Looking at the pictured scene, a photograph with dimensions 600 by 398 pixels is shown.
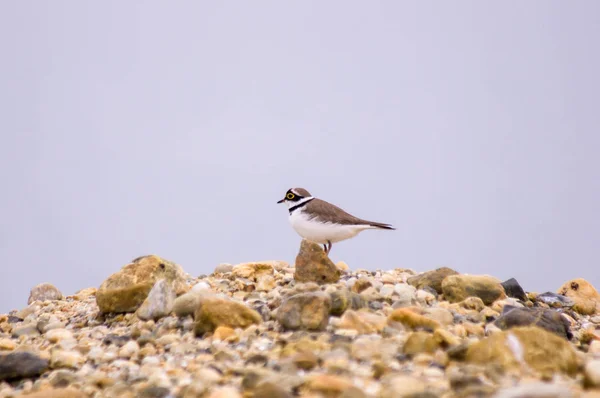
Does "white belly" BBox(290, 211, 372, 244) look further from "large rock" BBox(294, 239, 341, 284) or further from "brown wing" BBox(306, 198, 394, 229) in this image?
"large rock" BBox(294, 239, 341, 284)

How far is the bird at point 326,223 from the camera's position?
10578 millimetres

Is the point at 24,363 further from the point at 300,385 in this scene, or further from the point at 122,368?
the point at 300,385

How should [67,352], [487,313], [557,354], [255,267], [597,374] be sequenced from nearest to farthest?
[597,374] → [557,354] → [67,352] → [487,313] → [255,267]

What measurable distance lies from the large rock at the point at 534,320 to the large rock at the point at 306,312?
2387mm

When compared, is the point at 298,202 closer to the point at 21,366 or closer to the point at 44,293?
the point at 44,293

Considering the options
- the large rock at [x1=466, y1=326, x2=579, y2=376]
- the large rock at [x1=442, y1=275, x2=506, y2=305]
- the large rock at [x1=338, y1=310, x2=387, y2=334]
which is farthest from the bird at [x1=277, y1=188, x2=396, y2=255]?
the large rock at [x1=466, y1=326, x2=579, y2=376]

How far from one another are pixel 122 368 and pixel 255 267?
3925 millimetres

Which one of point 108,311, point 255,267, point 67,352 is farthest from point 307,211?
point 67,352

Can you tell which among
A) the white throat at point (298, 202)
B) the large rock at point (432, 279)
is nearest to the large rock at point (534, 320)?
the large rock at point (432, 279)

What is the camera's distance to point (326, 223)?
10578mm

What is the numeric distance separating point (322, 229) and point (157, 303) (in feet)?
11.7

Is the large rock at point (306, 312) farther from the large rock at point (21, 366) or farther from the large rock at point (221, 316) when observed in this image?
the large rock at point (21, 366)

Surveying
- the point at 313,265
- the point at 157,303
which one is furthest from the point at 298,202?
the point at 157,303

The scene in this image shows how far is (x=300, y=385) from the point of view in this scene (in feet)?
14.8
